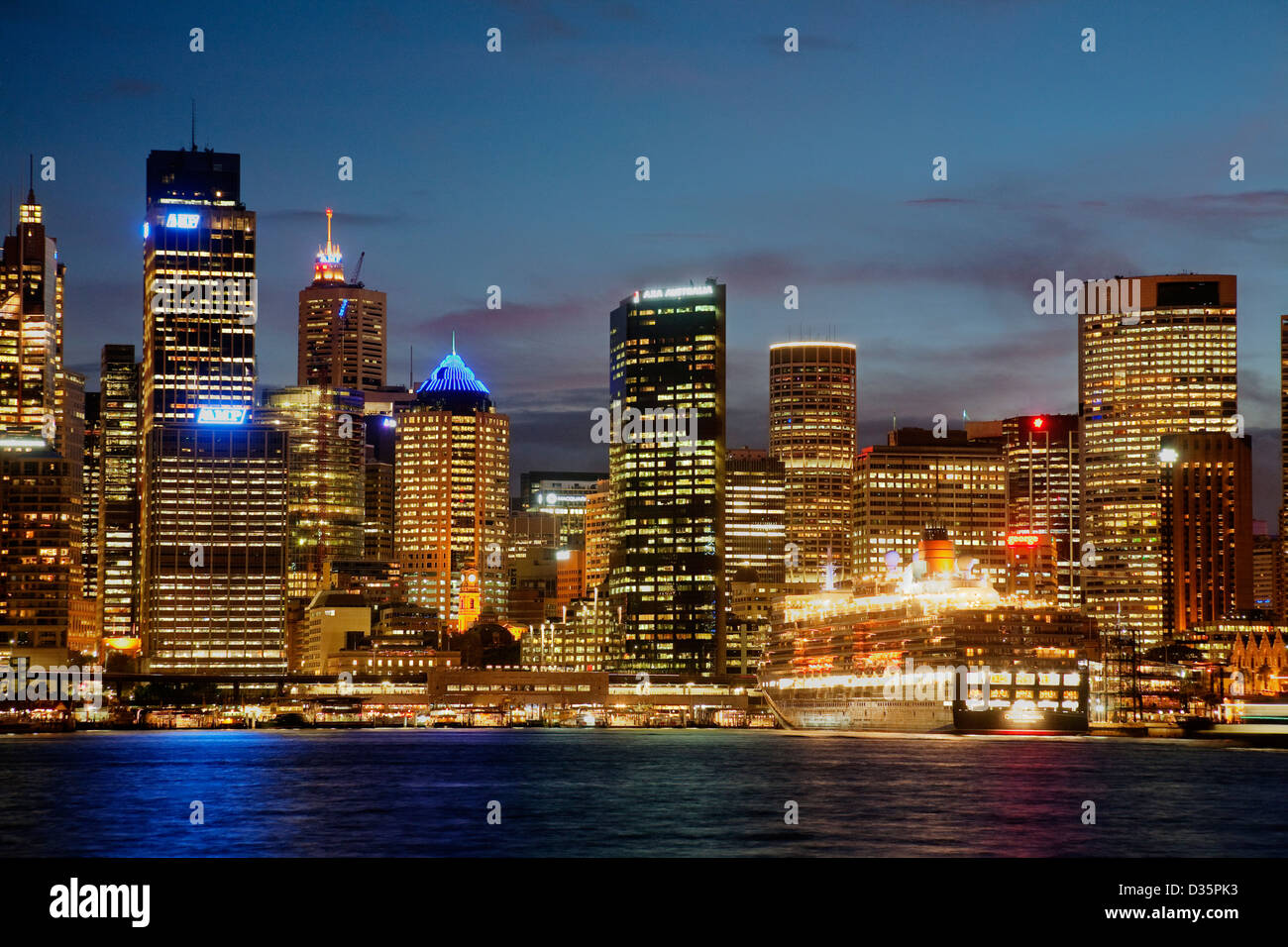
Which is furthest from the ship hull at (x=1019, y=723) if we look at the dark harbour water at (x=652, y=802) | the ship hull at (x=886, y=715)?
the dark harbour water at (x=652, y=802)

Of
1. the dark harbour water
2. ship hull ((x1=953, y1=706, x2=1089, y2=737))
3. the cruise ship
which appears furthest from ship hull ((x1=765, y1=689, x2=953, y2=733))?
the dark harbour water

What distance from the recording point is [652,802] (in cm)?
7819

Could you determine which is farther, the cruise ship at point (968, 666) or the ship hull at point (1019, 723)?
the cruise ship at point (968, 666)

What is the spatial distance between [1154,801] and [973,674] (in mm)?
94980

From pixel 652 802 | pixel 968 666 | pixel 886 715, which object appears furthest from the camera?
pixel 886 715

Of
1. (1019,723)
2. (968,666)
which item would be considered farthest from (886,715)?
(1019,723)

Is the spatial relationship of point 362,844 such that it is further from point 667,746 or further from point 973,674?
point 973,674

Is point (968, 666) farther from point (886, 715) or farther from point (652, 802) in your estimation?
point (652, 802)

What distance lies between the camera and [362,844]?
55406 millimetres

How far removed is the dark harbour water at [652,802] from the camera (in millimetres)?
56406

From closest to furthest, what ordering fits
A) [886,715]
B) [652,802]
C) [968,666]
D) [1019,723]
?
[652,802], [1019,723], [968,666], [886,715]

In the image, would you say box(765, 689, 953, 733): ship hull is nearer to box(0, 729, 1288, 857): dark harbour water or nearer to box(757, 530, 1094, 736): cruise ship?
box(757, 530, 1094, 736): cruise ship

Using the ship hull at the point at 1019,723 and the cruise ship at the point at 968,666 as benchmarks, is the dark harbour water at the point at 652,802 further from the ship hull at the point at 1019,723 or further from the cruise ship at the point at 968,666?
the cruise ship at the point at 968,666

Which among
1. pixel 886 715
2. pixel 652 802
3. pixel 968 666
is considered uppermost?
pixel 652 802
